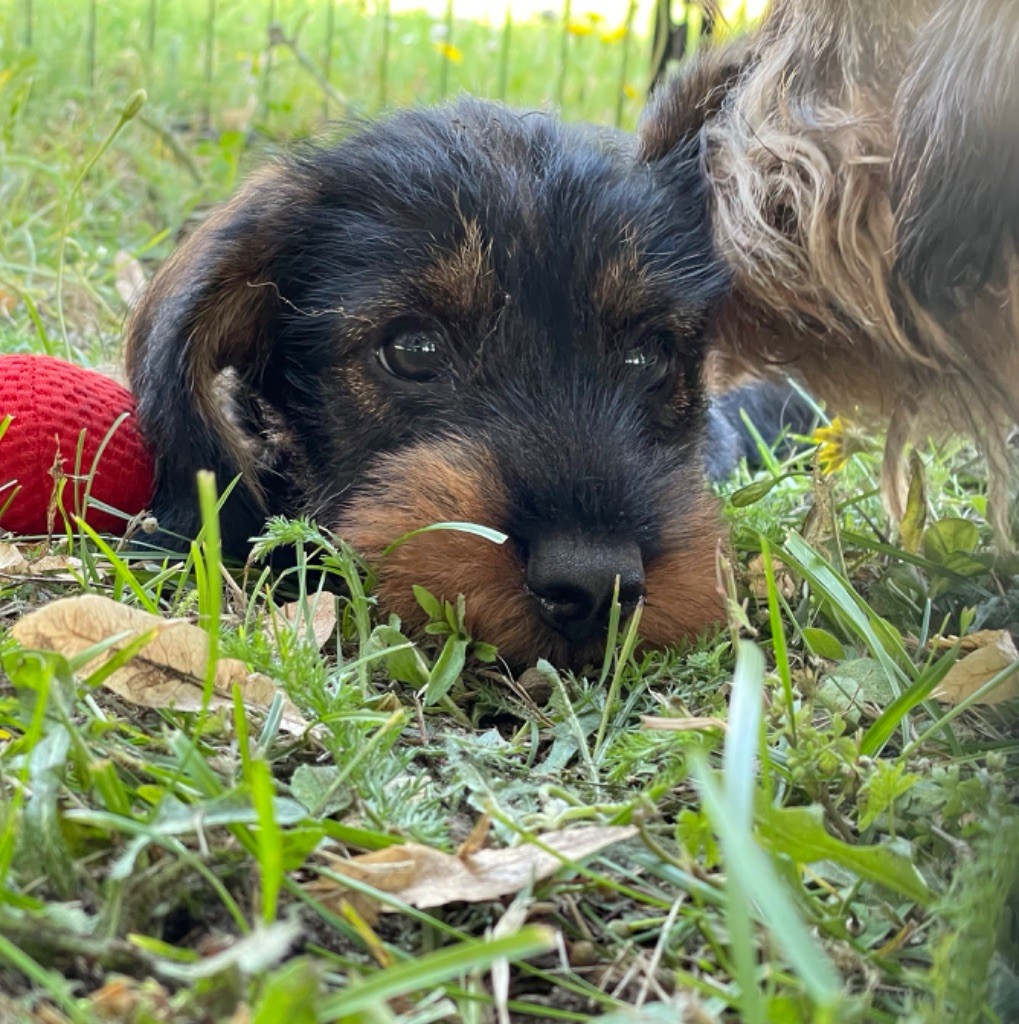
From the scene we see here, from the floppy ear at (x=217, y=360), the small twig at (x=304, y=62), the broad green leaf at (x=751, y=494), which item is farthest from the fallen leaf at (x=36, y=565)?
the small twig at (x=304, y=62)

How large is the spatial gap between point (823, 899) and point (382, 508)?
1015 mm

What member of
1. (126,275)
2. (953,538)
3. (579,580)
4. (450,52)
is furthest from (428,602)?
(450,52)

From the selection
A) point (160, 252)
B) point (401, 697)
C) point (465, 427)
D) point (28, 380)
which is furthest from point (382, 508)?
point (160, 252)

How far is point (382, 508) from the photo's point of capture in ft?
6.79

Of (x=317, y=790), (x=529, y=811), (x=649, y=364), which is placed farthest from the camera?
(x=649, y=364)

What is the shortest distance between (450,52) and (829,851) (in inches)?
198

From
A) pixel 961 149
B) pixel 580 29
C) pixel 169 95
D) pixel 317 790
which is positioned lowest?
pixel 317 790

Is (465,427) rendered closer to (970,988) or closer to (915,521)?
(915,521)

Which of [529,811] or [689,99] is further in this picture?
[689,99]

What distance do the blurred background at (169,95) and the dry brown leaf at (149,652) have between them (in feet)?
5.02

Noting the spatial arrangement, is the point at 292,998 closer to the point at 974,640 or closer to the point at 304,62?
the point at 974,640

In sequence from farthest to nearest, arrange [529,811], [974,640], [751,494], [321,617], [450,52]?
[450,52] < [751,494] < [321,617] < [974,640] < [529,811]

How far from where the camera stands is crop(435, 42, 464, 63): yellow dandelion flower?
5358 millimetres

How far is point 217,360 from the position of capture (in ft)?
7.97
